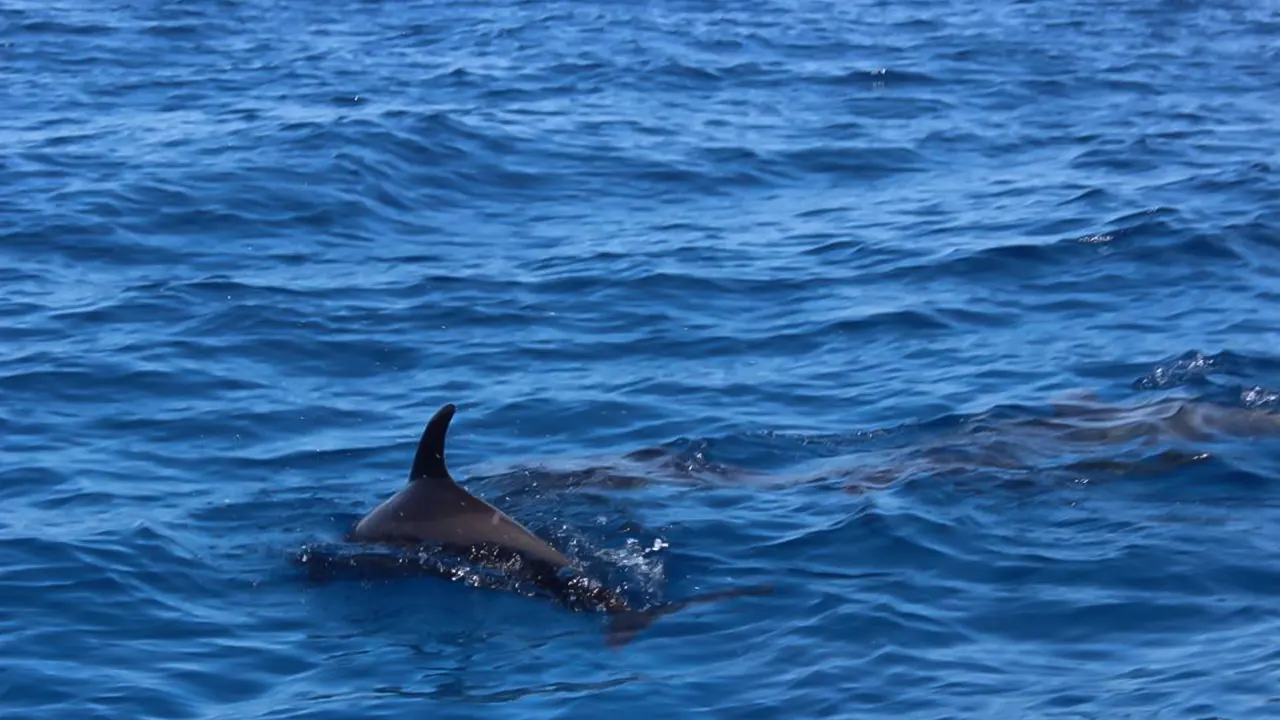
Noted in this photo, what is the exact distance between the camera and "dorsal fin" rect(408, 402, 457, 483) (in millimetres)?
9367

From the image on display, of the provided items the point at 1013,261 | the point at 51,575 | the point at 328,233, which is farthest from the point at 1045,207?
the point at 51,575

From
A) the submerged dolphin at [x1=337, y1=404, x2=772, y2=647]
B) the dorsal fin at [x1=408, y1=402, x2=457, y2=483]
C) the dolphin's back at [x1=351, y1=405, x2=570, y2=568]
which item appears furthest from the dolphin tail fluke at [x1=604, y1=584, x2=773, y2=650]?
the dorsal fin at [x1=408, y1=402, x2=457, y2=483]

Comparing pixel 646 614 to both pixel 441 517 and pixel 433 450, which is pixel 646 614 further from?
pixel 433 450

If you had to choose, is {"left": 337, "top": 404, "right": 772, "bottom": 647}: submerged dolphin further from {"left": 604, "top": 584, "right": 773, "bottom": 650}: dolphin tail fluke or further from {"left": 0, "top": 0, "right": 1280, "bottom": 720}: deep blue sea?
{"left": 0, "top": 0, "right": 1280, "bottom": 720}: deep blue sea

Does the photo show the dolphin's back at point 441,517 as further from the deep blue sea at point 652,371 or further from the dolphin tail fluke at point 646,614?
the dolphin tail fluke at point 646,614

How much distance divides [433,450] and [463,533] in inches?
17.8

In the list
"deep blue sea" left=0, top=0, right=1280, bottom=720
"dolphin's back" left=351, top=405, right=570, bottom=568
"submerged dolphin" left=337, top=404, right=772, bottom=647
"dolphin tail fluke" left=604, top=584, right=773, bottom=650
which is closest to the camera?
"deep blue sea" left=0, top=0, right=1280, bottom=720

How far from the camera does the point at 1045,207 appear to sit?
17219mm

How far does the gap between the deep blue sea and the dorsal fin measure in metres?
0.56

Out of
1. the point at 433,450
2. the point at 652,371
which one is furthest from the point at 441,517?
the point at 652,371

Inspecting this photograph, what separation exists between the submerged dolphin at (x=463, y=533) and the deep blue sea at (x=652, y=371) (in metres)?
0.16

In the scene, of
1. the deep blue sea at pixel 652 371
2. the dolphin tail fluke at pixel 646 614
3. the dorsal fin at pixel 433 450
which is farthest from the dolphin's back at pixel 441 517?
the dolphin tail fluke at pixel 646 614

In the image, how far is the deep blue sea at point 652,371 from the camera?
28.5 ft

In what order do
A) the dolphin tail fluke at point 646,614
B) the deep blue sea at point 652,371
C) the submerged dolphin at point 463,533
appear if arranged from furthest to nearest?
1. the submerged dolphin at point 463,533
2. the dolphin tail fluke at point 646,614
3. the deep blue sea at point 652,371
